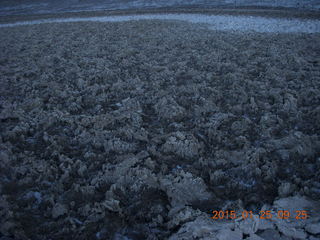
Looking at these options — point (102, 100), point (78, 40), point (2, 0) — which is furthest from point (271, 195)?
point (2, 0)

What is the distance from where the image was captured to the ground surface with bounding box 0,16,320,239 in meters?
3.28

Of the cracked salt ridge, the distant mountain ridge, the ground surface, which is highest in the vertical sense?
the distant mountain ridge

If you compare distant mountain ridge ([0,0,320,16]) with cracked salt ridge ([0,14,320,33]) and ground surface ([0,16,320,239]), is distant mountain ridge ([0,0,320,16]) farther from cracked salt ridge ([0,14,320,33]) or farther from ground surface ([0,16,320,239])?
ground surface ([0,16,320,239])

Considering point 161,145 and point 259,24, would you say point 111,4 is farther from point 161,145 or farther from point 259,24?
point 161,145

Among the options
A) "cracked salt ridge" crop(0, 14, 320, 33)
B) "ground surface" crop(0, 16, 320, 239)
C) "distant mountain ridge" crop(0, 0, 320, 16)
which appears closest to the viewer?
"ground surface" crop(0, 16, 320, 239)

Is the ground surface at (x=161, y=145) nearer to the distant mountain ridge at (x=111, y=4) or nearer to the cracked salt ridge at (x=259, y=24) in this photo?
the cracked salt ridge at (x=259, y=24)

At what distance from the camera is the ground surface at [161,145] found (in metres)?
3.28

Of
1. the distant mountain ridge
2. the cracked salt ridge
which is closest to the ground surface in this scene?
the cracked salt ridge

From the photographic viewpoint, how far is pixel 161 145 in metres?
4.68

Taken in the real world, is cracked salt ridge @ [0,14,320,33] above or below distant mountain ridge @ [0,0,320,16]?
below

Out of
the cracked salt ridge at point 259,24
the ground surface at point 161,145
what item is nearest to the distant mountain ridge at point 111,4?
the cracked salt ridge at point 259,24

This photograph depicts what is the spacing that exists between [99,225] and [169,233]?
882 millimetres

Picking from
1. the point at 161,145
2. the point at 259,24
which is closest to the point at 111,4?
the point at 259,24

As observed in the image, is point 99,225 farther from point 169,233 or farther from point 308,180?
point 308,180
